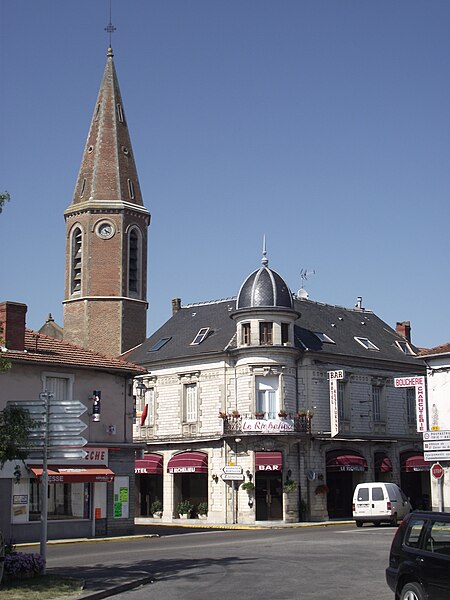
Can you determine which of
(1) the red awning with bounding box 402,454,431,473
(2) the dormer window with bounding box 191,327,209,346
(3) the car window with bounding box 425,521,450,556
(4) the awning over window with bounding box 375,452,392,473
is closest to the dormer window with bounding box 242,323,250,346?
(2) the dormer window with bounding box 191,327,209,346

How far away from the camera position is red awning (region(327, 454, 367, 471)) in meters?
43.8

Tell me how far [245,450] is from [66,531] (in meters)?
12.4

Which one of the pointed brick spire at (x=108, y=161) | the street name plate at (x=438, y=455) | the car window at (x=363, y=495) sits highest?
the pointed brick spire at (x=108, y=161)

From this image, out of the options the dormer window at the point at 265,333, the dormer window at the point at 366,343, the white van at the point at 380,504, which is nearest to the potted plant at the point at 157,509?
the dormer window at the point at 265,333

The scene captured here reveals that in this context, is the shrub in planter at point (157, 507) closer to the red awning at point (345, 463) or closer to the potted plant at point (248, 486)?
the potted plant at point (248, 486)

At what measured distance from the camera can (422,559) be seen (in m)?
11.6

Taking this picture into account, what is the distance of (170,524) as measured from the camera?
4294cm

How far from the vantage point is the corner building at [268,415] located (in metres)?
42.2

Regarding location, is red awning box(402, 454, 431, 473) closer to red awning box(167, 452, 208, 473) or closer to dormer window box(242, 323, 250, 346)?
red awning box(167, 452, 208, 473)

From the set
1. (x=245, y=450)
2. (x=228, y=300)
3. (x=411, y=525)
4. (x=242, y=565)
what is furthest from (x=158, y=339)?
(x=411, y=525)

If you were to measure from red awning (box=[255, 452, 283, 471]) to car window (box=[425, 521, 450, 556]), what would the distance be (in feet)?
98.6

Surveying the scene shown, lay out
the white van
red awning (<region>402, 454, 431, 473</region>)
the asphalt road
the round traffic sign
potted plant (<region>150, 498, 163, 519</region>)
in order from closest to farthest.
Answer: the asphalt road → the round traffic sign → the white van → potted plant (<region>150, 498, 163, 519</region>) → red awning (<region>402, 454, 431, 473</region>)

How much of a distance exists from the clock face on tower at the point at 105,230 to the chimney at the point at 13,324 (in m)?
26.4

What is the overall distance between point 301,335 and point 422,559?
3471cm
